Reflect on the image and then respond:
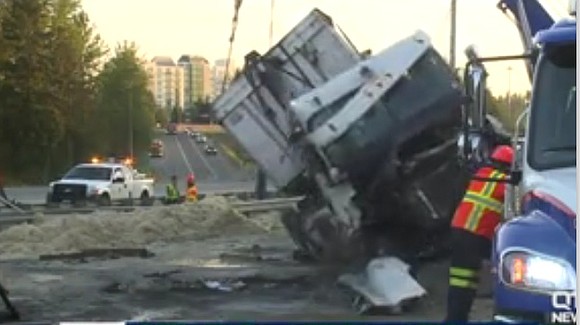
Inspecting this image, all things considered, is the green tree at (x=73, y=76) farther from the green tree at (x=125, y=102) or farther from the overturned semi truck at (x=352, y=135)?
the overturned semi truck at (x=352, y=135)

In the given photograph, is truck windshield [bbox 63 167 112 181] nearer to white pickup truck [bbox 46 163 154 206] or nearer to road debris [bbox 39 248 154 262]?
white pickup truck [bbox 46 163 154 206]

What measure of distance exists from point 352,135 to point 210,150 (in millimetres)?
1585

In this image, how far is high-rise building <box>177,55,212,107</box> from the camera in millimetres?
6945

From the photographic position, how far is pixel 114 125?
9805 mm

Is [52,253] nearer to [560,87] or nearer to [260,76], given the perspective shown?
[260,76]

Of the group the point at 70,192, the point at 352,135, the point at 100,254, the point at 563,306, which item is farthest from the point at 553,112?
the point at 70,192

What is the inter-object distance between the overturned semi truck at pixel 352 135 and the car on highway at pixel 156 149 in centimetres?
Answer: 67

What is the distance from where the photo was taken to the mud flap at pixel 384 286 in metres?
8.05

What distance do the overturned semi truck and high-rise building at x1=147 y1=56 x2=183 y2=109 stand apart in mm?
1482

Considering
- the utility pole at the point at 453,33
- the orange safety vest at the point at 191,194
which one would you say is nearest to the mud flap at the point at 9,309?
the utility pole at the point at 453,33

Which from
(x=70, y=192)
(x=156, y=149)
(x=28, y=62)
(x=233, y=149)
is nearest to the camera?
(x=156, y=149)

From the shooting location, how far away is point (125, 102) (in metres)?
8.85

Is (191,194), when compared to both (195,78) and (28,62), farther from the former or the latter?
(28,62)

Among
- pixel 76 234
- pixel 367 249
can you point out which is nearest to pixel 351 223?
pixel 367 249
